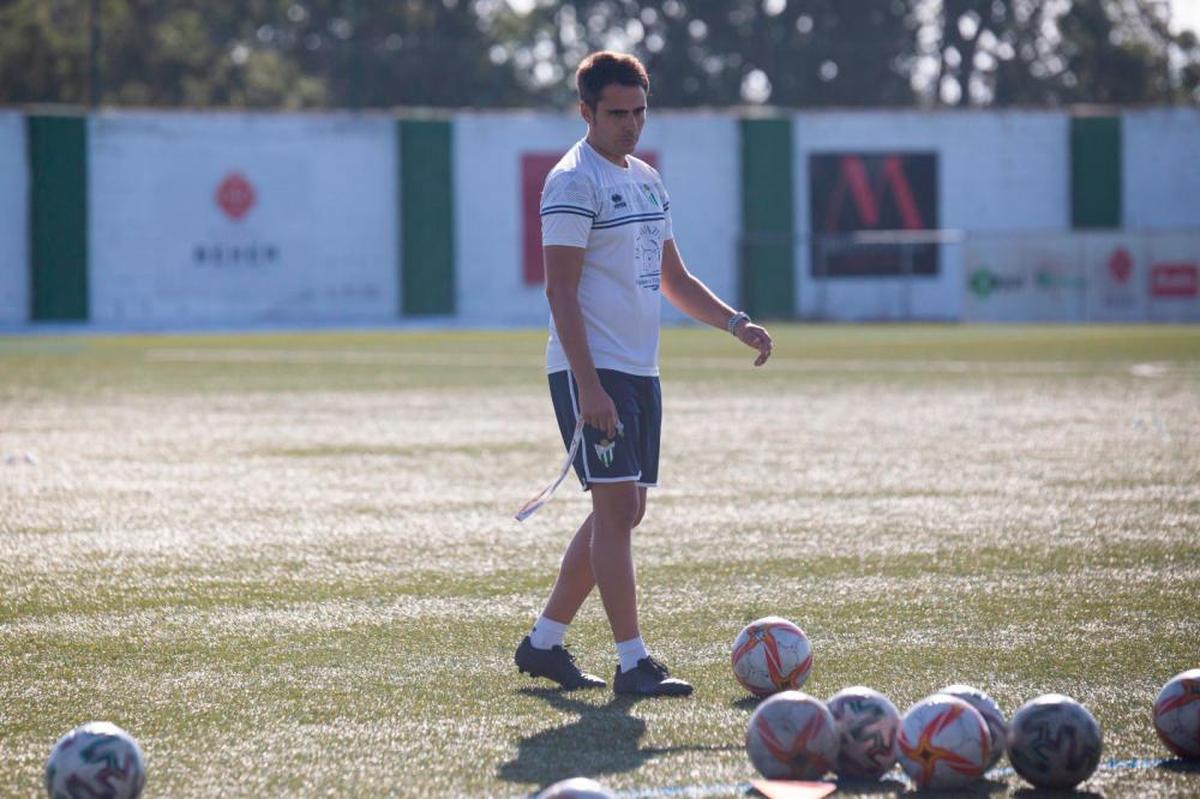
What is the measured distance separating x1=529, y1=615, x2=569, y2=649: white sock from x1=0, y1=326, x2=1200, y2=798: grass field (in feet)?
0.49

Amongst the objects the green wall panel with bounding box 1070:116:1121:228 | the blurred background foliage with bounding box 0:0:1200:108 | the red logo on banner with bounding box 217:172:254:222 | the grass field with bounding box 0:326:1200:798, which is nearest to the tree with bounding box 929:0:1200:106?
the blurred background foliage with bounding box 0:0:1200:108

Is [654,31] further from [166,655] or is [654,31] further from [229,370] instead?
[166,655]

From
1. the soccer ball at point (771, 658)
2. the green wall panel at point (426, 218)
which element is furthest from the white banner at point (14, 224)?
the soccer ball at point (771, 658)

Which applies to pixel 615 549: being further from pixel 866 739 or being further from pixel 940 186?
pixel 940 186

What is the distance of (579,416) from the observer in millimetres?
5527

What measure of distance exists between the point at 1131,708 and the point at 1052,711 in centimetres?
89

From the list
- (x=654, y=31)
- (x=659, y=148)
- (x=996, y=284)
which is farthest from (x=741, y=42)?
(x=996, y=284)

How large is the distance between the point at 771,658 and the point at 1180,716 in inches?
49.6

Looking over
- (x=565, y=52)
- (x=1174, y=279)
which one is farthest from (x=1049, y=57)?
(x=1174, y=279)

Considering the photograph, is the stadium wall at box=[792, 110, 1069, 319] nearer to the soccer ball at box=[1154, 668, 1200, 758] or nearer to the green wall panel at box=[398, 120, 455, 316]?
the green wall panel at box=[398, 120, 455, 316]

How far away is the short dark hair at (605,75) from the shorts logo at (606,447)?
1.05 meters

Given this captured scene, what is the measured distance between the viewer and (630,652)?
18.2 ft

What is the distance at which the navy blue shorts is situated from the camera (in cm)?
557

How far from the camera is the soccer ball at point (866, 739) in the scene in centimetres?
443
